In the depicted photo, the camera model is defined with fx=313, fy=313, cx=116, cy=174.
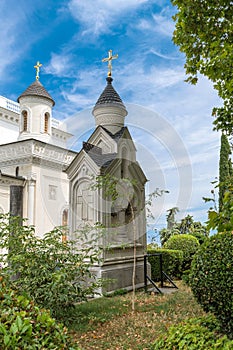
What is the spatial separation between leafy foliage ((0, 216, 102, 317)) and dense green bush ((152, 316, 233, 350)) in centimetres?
206

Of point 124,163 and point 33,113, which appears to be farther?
point 33,113

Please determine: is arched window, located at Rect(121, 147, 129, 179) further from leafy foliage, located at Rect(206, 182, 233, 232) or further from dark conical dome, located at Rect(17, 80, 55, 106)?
dark conical dome, located at Rect(17, 80, 55, 106)

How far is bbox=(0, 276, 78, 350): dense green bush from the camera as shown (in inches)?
69.2

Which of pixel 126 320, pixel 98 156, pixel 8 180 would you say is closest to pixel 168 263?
pixel 98 156

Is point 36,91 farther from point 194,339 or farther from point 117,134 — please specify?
point 194,339

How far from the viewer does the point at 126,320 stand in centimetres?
611

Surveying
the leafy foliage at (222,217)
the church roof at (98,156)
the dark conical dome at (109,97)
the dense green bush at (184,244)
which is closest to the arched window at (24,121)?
the dark conical dome at (109,97)

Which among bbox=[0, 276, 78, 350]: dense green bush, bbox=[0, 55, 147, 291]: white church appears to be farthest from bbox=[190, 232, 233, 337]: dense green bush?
bbox=[0, 55, 147, 291]: white church

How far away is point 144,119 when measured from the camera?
30.8ft

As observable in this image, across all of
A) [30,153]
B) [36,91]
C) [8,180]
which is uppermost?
[36,91]

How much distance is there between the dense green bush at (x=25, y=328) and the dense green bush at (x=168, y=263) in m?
9.88

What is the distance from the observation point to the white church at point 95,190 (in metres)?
9.11

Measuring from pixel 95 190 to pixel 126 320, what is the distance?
3783mm

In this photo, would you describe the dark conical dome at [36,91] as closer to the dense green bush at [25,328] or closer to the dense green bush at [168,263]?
the dense green bush at [168,263]
